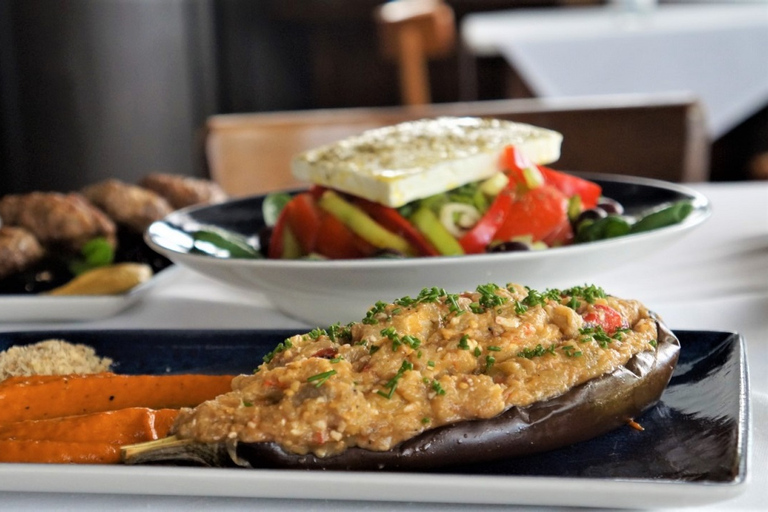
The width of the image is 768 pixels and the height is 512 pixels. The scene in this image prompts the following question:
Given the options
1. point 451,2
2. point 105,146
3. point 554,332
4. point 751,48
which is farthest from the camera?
point 451,2

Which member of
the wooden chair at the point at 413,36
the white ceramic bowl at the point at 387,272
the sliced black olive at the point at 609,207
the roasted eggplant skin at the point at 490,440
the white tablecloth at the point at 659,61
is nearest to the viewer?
the roasted eggplant skin at the point at 490,440

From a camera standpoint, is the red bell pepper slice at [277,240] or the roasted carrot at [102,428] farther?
the red bell pepper slice at [277,240]

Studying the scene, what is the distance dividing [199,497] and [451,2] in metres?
7.53

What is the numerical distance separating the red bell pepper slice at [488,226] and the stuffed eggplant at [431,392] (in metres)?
0.52

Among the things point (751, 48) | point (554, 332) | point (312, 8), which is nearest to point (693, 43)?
point (751, 48)

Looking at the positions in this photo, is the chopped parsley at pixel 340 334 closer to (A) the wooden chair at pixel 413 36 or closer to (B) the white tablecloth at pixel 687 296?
(B) the white tablecloth at pixel 687 296

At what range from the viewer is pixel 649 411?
3.22ft

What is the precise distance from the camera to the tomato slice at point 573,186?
1.63m

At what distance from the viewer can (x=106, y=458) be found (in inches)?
34.6

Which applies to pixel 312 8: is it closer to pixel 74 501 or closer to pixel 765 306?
pixel 765 306

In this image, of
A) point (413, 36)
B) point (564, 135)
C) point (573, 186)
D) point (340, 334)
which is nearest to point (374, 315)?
point (340, 334)

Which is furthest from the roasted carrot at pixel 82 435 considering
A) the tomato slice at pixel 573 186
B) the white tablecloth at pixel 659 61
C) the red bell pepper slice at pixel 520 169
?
the white tablecloth at pixel 659 61

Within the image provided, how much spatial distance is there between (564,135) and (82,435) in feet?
7.26

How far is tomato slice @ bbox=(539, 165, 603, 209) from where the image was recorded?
1.63 metres
